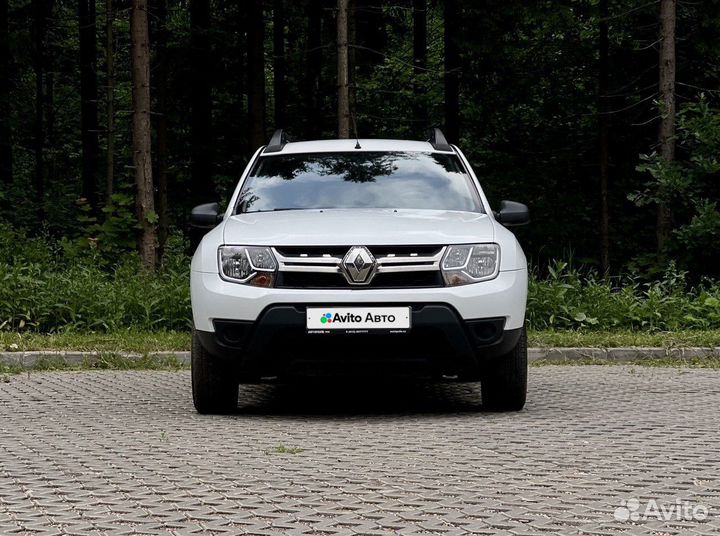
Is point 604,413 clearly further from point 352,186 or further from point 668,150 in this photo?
point 668,150

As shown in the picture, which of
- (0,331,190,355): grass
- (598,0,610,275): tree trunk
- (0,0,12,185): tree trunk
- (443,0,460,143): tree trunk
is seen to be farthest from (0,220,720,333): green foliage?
(0,0,12,185): tree trunk

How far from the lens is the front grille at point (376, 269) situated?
24.1 ft

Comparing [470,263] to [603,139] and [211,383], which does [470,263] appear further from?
[603,139]

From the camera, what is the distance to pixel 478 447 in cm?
651

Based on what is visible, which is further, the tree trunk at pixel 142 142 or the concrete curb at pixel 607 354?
the tree trunk at pixel 142 142

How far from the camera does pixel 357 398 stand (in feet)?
29.5

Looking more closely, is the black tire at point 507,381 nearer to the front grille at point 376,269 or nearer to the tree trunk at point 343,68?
the front grille at point 376,269

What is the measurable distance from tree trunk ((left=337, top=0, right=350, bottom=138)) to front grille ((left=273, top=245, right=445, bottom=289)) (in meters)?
13.2

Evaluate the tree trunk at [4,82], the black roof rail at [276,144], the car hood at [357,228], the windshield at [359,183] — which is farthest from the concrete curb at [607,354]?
the tree trunk at [4,82]

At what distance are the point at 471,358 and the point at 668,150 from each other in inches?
562

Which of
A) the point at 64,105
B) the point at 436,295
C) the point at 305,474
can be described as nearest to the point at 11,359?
the point at 436,295

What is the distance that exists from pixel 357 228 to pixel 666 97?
1500 centimetres

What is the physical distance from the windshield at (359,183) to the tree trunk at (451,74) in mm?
19853

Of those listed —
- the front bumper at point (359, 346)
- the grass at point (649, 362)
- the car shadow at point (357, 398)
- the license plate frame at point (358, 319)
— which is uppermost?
the license plate frame at point (358, 319)
